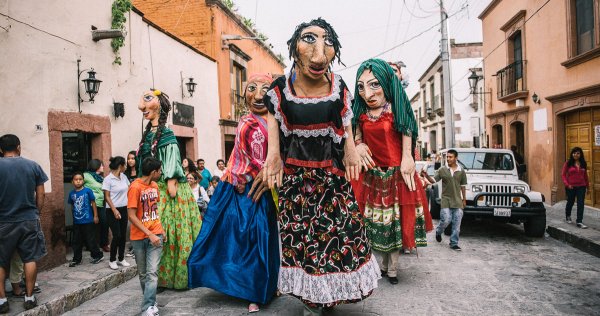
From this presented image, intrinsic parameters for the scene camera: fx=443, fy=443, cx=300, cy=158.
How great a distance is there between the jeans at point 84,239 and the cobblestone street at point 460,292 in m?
0.94

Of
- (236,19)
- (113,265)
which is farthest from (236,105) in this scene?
(113,265)

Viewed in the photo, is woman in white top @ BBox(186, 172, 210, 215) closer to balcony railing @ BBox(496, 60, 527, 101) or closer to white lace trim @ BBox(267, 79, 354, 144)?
white lace trim @ BBox(267, 79, 354, 144)

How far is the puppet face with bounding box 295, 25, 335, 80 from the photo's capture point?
11.1 feet

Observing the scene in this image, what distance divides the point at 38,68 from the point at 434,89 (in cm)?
2971

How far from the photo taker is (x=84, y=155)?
7.61 m

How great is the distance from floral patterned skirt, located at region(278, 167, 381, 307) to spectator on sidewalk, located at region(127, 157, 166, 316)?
1209 mm

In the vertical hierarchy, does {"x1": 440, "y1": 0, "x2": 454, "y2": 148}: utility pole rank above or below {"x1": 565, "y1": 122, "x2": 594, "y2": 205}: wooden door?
above

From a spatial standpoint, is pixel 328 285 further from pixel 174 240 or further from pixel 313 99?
pixel 174 240

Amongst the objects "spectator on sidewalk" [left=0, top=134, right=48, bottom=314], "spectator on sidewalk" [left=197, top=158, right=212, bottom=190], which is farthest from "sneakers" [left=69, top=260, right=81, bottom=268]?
"spectator on sidewalk" [left=197, top=158, right=212, bottom=190]

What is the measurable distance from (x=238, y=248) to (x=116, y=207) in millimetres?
3021

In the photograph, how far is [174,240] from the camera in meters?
4.66

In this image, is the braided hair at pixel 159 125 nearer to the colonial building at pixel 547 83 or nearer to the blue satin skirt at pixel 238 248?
the blue satin skirt at pixel 238 248

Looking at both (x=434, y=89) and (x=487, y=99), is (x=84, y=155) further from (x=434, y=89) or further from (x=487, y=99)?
(x=434, y=89)

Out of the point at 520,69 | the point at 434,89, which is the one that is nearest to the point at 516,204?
the point at 520,69
